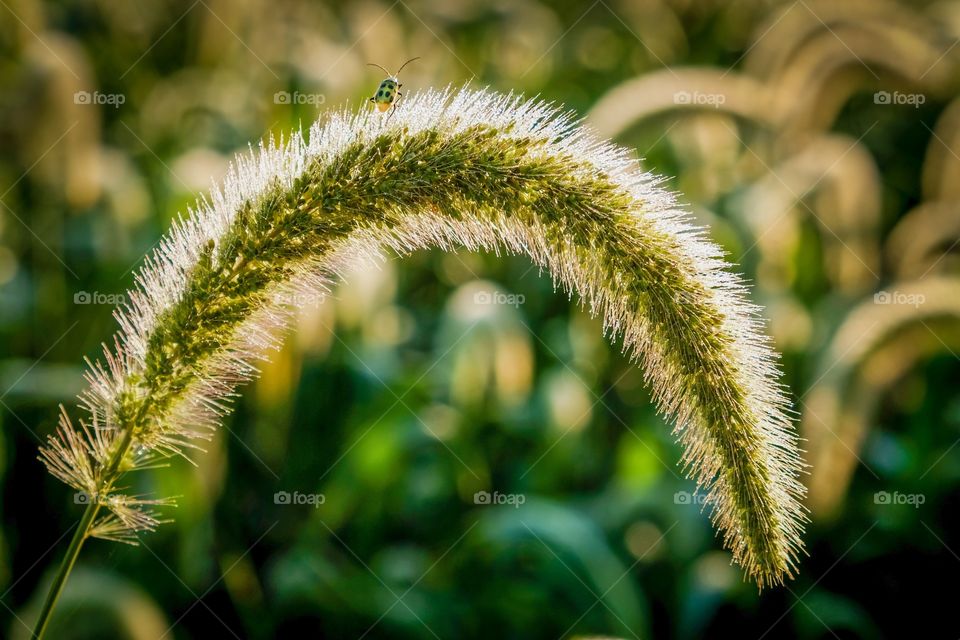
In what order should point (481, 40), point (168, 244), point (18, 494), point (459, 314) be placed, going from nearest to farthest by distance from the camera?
point (168, 244) < point (18, 494) < point (459, 314) < point (481, 40)

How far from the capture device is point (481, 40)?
8.06 meters

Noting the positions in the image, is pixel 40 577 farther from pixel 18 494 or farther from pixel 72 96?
pixel 72 96

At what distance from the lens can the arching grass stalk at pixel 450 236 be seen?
1763mm

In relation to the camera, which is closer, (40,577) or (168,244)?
(168,244)

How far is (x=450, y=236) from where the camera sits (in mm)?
1900

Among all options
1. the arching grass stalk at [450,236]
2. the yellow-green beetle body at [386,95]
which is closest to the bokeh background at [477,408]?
the arching grass stalk at [450,236]

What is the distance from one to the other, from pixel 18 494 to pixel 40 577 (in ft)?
1.60

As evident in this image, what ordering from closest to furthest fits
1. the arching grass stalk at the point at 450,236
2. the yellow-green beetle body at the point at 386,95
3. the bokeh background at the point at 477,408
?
the arching grass stalk at the point at 450,236 → the yellow-green beetle body at the point at 386,95 → the bokeh background at the point at 477,408

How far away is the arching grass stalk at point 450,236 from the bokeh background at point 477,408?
147cm

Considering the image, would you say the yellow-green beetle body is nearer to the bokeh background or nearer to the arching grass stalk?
the arching grass stalk

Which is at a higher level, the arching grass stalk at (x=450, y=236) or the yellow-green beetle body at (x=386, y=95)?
the yellow-green beetle body at (x=386, y=95)

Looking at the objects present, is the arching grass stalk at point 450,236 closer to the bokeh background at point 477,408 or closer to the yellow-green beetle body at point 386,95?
the yellow-green beetle body at point 386,95

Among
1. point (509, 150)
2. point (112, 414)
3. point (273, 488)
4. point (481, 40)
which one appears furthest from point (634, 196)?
point (481, 40)

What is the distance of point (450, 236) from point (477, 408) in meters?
2.43
